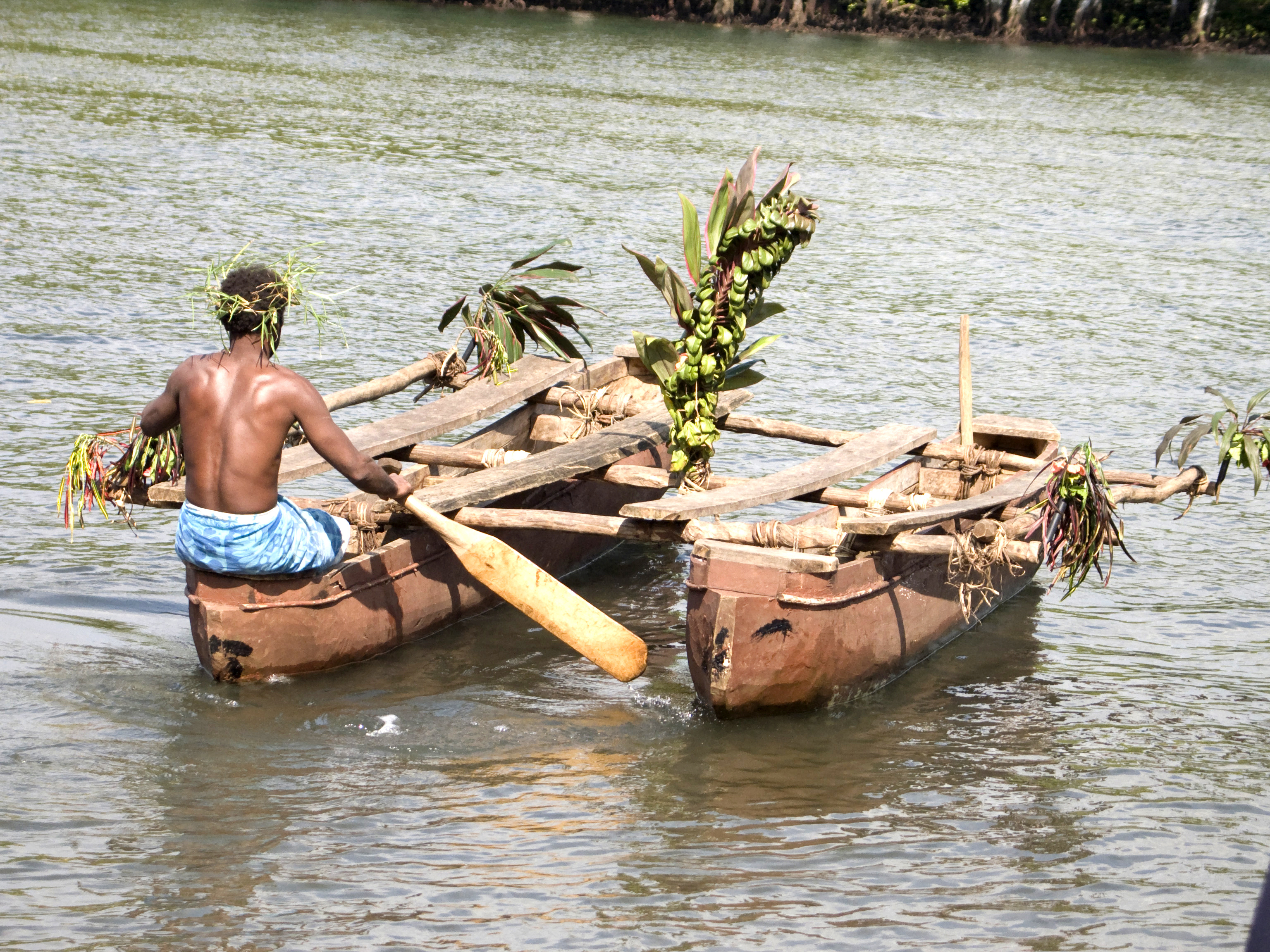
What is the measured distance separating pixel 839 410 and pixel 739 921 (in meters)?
7.15

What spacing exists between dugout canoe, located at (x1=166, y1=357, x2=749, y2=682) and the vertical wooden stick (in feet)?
3.73

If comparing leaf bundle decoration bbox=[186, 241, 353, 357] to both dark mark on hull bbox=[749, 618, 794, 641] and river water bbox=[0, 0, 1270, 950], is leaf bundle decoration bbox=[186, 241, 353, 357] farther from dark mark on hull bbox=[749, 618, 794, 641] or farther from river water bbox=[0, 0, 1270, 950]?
dark mark on hull bbox=[749, 618, 794, 641]

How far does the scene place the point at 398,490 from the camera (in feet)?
20.7

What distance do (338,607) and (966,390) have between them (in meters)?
3.46

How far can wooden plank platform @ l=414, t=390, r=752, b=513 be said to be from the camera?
6.71 metres

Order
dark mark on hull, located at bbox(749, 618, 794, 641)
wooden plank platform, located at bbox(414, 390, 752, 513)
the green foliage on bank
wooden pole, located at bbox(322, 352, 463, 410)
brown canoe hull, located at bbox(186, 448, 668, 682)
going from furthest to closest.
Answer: the green foliage on bank, wooden pole, located at bbox(322, 352, 463, 410), wooden plank platform, located at bbox(414, 390, 752, 513), brown canoe hull, located at bbox(186, 448, 668, 682), dark mark on hull, located at bbox(749, 618, 794, 641)

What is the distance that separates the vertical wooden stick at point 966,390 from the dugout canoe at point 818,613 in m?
0.71

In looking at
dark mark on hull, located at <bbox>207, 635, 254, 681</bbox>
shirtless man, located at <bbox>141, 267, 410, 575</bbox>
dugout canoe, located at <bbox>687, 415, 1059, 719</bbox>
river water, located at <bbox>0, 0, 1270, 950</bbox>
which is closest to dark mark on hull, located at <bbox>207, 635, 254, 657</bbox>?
dark mark on hull, located at <bbox>207, 635, 254, 681</bbox>

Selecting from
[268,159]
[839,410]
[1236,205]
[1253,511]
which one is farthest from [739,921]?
[1236,205]

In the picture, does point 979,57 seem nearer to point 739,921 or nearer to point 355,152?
point 355,152

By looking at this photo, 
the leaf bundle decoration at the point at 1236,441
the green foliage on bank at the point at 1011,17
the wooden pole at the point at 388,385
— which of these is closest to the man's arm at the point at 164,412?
the wooden pole at the point at 388,385

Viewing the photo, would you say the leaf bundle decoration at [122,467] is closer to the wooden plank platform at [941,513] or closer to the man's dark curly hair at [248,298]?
the man's dark curly hair at [248,298]

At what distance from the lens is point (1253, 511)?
396 inches

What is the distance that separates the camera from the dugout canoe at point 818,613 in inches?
237
